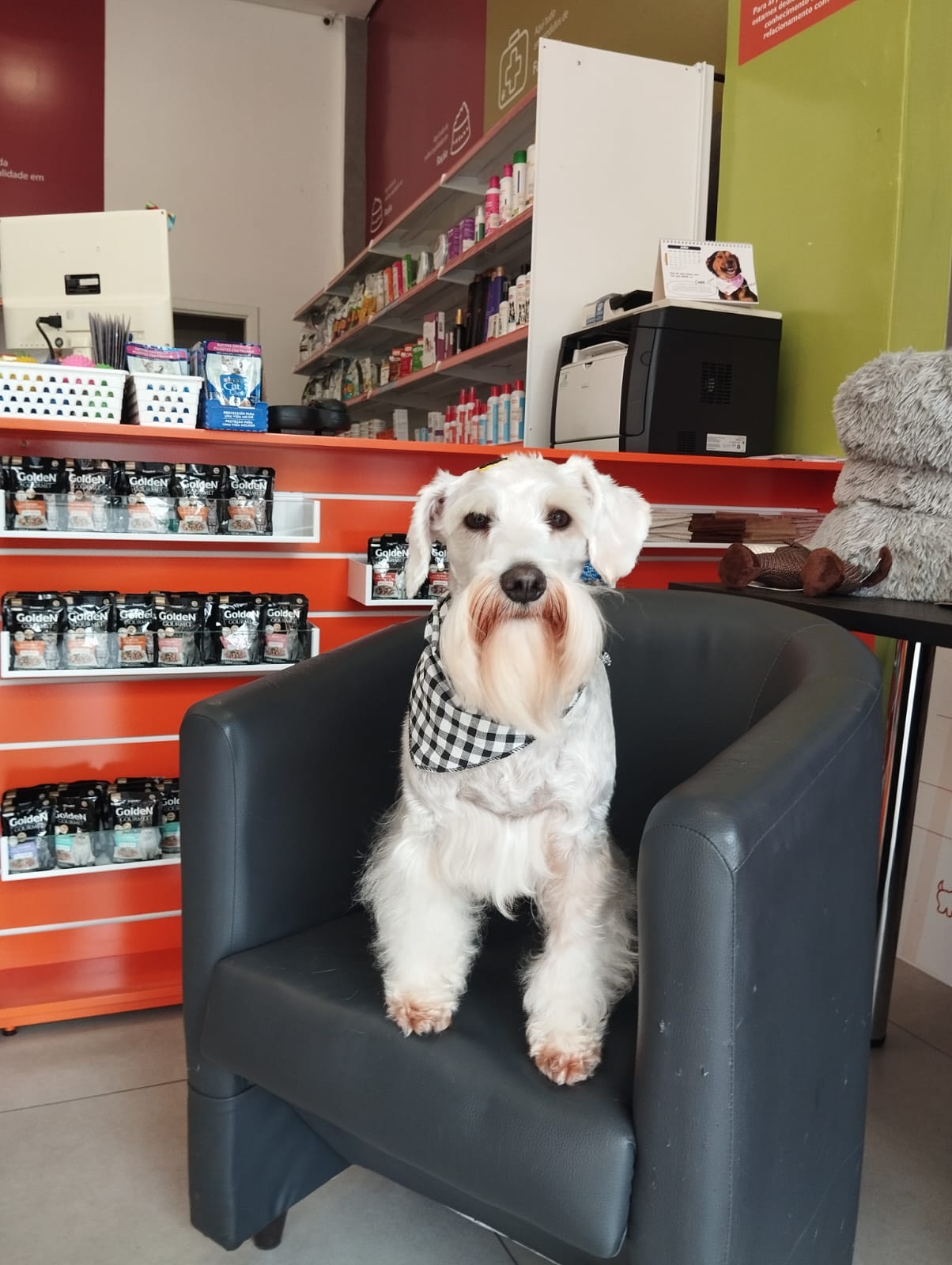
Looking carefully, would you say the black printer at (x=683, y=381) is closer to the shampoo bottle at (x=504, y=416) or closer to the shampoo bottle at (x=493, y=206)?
the shampoo bottle at (x=504, y=416)

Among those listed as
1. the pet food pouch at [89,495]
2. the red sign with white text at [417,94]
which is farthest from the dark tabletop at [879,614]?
the red sign with white text at [417,94]

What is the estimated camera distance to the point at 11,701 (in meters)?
2.42

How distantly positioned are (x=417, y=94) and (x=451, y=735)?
21.9 feet

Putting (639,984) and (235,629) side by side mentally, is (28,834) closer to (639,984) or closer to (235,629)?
(235,629)

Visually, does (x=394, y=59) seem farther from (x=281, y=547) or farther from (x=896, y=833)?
(x=896, y=833)

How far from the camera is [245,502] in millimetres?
2400

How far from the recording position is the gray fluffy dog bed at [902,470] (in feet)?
6.60

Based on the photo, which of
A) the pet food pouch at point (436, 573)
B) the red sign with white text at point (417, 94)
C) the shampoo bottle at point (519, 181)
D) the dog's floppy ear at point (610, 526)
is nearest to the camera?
the dog's floppy ear at point (610, 526)

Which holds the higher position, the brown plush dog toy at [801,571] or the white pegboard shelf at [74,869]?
the brown plush dog toy at [801,571]

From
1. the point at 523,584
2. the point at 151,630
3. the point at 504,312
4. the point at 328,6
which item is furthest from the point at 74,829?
the point at 328,6

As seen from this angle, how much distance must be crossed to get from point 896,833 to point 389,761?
1.17 meters

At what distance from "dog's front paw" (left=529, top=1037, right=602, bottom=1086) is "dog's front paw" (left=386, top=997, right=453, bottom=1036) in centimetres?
13

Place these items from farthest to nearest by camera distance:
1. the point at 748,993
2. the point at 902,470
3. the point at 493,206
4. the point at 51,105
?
the point at 51,105 → the point at 493,206 → the point at 902,470 → the point at 748,993

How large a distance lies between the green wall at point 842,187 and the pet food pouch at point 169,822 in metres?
2.23
